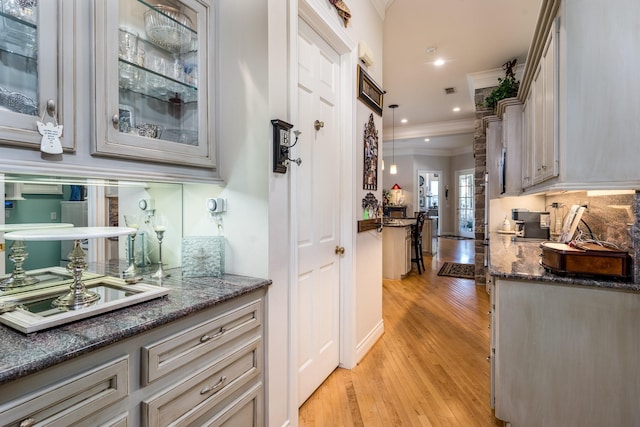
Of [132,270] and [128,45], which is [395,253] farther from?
[128,45]

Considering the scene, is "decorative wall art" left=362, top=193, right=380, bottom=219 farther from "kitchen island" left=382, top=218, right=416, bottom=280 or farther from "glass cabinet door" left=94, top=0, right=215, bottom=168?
"kitchen island" left=382, top=218, right=416, bottom=280

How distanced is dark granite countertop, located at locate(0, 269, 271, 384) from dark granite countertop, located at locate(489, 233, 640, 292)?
1.40 metres

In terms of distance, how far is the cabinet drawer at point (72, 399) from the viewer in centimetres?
76

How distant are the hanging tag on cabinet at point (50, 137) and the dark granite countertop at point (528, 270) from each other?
6.58ft

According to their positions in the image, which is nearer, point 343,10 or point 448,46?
point 343,10

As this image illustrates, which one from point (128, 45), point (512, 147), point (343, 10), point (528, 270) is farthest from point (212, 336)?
point (512, 147)

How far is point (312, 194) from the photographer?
7.03 ft

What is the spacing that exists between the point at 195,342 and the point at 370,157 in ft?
7.09

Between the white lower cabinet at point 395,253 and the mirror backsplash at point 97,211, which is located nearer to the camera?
the mirror backsplash at point 97,211

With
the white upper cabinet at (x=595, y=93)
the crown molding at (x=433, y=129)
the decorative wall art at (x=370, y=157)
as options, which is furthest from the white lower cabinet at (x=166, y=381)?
the crown molding at (x=433, y=129)

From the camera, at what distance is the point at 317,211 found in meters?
2.20

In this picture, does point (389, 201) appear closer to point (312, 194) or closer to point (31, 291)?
point (312, 194)

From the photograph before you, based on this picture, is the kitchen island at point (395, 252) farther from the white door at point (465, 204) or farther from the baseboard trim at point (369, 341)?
the white door at point (465, 204)

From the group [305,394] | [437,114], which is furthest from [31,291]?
[437,114]
